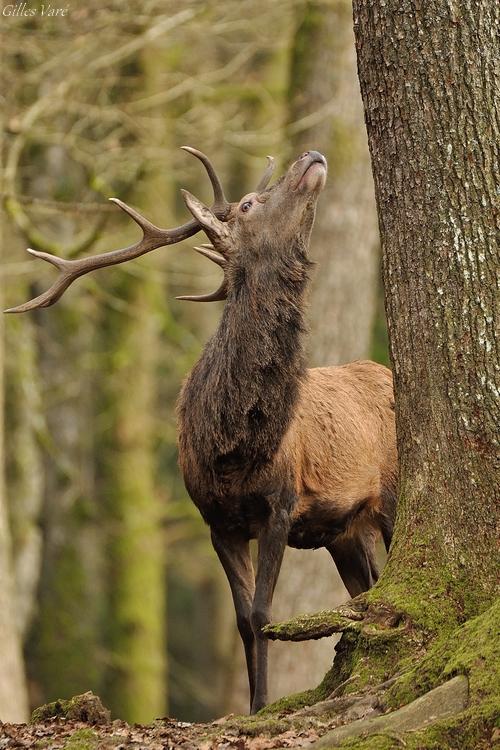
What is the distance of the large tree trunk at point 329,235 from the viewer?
1131cm

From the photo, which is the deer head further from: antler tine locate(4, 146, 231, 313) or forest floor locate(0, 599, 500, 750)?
forest floor locate(0, 599, 500, 750)

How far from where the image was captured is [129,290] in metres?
16.3

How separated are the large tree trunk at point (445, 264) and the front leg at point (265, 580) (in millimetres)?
1278

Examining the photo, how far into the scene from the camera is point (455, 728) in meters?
4.26

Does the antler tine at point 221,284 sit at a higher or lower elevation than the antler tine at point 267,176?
lower

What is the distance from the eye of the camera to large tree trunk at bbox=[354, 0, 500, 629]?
5.15 metres

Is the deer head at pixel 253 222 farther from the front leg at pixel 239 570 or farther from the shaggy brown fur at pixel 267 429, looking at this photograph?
the front leg at pixel 239 570

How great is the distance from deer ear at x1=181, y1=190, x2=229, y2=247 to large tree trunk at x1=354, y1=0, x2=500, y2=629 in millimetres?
1670

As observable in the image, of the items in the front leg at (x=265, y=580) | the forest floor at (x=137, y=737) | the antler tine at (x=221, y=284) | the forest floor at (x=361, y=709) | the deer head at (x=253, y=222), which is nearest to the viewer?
the forest floor at (x=361, y=709)

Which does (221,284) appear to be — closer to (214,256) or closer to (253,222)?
(214,256)

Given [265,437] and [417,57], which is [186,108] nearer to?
[265,437]

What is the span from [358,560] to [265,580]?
148cm

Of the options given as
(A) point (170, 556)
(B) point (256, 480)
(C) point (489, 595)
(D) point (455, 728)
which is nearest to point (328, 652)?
(B) point (256, 480)

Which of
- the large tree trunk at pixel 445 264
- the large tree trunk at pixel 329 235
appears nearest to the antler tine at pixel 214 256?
the large tree trunk at pixel 445 264
